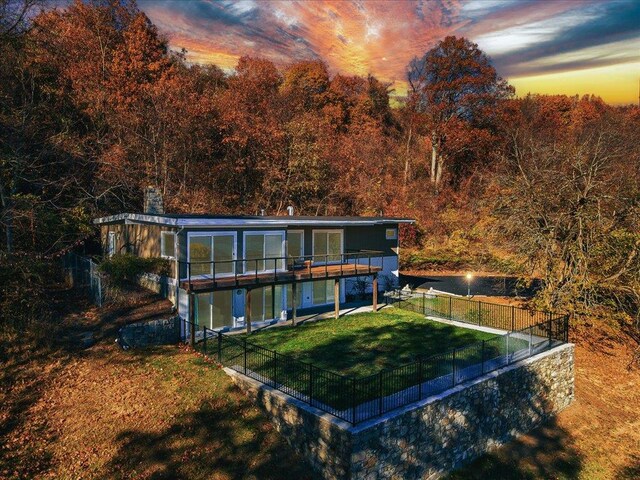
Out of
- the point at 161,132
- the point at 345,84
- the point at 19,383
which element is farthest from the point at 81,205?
the point at 345,84

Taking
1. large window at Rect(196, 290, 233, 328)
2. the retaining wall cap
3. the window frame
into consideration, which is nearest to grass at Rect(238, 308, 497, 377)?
large window at Rect(196, 290, 233, 328)

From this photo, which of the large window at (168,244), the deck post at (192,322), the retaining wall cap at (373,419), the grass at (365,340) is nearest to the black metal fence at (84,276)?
the large window at (168,244)

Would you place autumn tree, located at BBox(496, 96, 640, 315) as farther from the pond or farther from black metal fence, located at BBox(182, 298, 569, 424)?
the pond

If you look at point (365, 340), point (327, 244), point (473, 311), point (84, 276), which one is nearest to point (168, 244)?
point (84, 276)

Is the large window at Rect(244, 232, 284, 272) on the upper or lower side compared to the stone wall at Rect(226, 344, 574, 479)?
upper

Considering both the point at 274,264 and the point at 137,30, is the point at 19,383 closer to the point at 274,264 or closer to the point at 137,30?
the point at 274,264

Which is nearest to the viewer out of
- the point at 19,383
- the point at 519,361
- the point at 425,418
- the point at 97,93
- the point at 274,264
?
the point at 425,418
